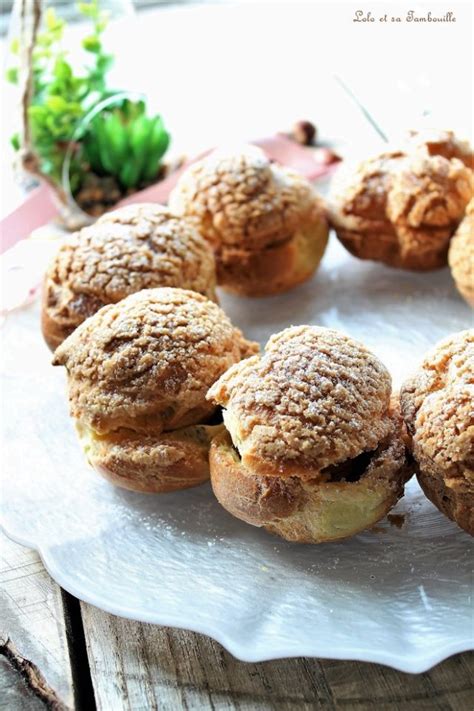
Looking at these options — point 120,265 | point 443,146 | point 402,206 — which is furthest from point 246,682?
point 443,146

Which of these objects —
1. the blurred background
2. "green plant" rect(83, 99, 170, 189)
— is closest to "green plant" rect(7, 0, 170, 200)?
"green plant" rect(83, 99, 170, 189)

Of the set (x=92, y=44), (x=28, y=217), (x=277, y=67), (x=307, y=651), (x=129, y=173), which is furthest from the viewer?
(x=277, y=67)

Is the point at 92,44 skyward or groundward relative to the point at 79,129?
skyward

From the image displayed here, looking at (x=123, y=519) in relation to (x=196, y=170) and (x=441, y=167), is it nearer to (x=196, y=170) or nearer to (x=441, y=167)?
(x=196, y=170)

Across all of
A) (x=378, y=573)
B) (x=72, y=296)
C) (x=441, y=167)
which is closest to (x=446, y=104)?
(x=441, y=167)

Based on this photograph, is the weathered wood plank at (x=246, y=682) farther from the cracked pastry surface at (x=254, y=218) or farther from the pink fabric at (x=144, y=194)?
the pink fabric at (x=144, y=194)

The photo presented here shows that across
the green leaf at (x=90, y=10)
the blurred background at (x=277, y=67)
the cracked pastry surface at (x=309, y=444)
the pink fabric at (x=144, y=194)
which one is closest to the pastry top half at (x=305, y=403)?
the cracked pastry surface at (x=309, y=444)

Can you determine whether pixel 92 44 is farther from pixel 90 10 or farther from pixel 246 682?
pixel 246 682
